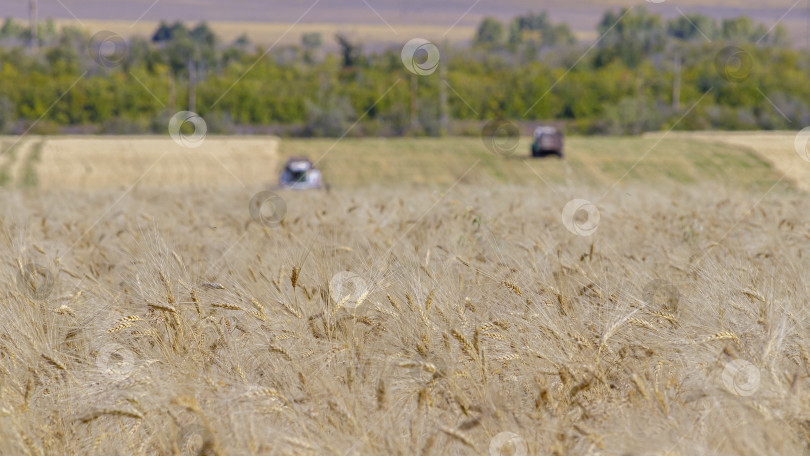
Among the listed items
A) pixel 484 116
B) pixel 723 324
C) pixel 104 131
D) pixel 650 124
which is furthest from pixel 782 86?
pixel 723 324

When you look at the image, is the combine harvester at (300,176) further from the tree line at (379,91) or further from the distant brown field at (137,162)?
the tree line at (379,91)

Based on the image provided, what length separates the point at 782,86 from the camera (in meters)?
87.1

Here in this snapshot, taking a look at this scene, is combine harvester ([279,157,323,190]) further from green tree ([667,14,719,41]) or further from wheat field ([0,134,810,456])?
green tree ([667,14,719,41])

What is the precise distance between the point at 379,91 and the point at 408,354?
256ft

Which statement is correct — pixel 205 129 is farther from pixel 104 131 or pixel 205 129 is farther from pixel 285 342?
pixel 285 342

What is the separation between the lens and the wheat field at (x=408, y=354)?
2953 millimetres

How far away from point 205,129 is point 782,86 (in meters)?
55.8

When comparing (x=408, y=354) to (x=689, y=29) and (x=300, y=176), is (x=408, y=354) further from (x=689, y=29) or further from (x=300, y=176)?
(x=689, y=29)

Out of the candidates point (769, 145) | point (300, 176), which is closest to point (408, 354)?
point (300, 176)

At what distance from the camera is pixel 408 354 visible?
3.55 metres

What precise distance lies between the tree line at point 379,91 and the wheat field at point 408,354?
2289 inches

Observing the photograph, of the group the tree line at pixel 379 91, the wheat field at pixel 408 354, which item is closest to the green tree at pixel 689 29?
the tree line at pixel 379 91

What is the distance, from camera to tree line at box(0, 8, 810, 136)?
2798 inches

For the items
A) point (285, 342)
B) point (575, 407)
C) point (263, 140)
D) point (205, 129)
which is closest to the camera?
point (575, 407)
